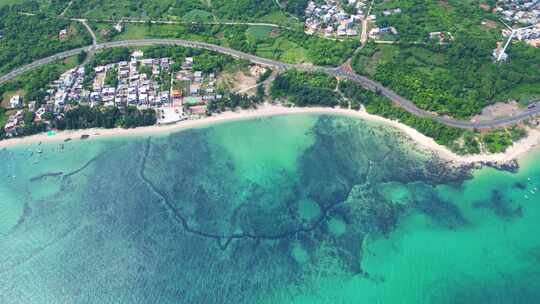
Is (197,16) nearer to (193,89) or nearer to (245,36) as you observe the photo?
(245,36)

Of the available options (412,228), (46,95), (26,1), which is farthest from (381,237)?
(26,1)

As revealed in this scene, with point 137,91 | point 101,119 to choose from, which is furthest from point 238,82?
point 101,119

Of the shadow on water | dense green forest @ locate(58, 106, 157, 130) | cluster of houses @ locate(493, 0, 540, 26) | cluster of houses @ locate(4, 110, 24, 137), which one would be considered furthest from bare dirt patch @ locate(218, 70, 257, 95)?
cluster of houses @ locate(493, 0, 540, 26)

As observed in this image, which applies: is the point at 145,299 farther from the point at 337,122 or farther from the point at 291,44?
the point at 291,44

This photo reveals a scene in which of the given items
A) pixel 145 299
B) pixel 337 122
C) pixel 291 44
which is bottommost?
pixel 145 299

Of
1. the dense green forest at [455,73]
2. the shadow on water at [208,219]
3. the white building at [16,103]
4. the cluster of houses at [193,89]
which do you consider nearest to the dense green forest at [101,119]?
the shadow on water at [208,219]

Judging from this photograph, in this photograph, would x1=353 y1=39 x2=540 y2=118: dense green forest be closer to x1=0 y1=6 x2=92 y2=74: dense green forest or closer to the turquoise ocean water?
the turquoise ocean water

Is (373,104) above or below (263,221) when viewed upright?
above
